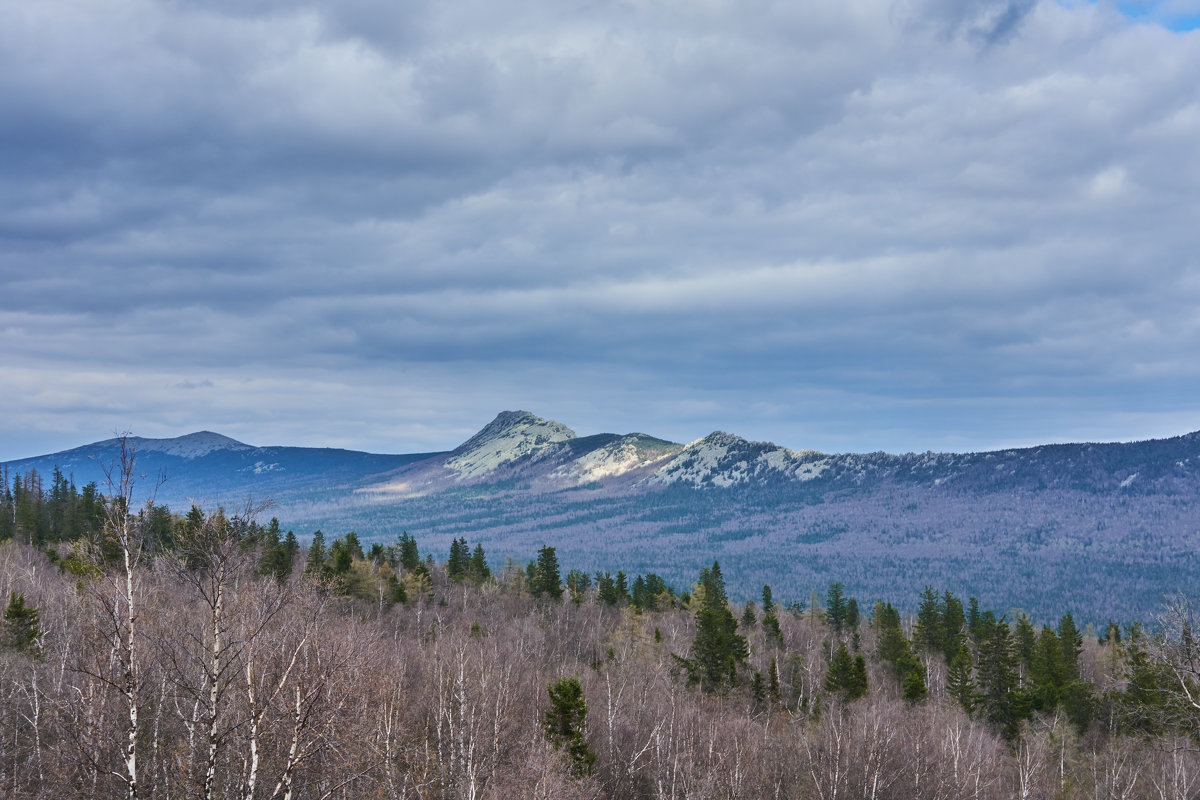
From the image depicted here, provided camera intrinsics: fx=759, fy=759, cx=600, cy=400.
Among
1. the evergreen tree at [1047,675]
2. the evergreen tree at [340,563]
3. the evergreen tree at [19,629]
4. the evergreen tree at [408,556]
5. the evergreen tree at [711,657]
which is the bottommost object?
the evergreen tree at [1047,675]

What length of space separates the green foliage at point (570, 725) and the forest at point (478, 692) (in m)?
0.16

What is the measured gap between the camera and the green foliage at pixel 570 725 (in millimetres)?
41938

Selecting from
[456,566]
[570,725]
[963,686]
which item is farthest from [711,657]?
[456,566]

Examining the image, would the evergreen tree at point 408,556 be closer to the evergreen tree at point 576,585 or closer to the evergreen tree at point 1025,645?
the evergreen tree at point 576,585

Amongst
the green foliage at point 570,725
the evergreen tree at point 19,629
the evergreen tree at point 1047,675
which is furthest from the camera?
the evergreen tree at point 1047,675

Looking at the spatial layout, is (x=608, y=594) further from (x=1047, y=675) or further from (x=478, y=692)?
(x=478, y=692)

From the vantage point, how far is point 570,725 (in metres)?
42.6

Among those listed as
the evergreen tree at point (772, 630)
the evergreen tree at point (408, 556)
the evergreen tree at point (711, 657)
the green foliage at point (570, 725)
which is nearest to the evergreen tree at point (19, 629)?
the green foliage at point (570, 725)

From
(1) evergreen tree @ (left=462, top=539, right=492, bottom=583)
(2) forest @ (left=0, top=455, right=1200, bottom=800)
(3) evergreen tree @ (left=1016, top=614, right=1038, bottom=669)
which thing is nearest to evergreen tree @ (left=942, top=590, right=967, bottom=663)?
(2) forest @ (left=0, top=455, right=1200, bottom=800)

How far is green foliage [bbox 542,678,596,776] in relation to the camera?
41.9m

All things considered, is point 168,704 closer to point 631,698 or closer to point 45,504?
point 631,698

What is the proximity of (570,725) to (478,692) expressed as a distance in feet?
44.8

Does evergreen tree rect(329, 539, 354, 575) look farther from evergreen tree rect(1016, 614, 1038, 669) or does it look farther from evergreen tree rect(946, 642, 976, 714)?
Result: evergreen tree rect(1016, 614, 1038, 669)

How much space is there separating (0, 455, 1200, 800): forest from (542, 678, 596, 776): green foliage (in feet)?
0.54
